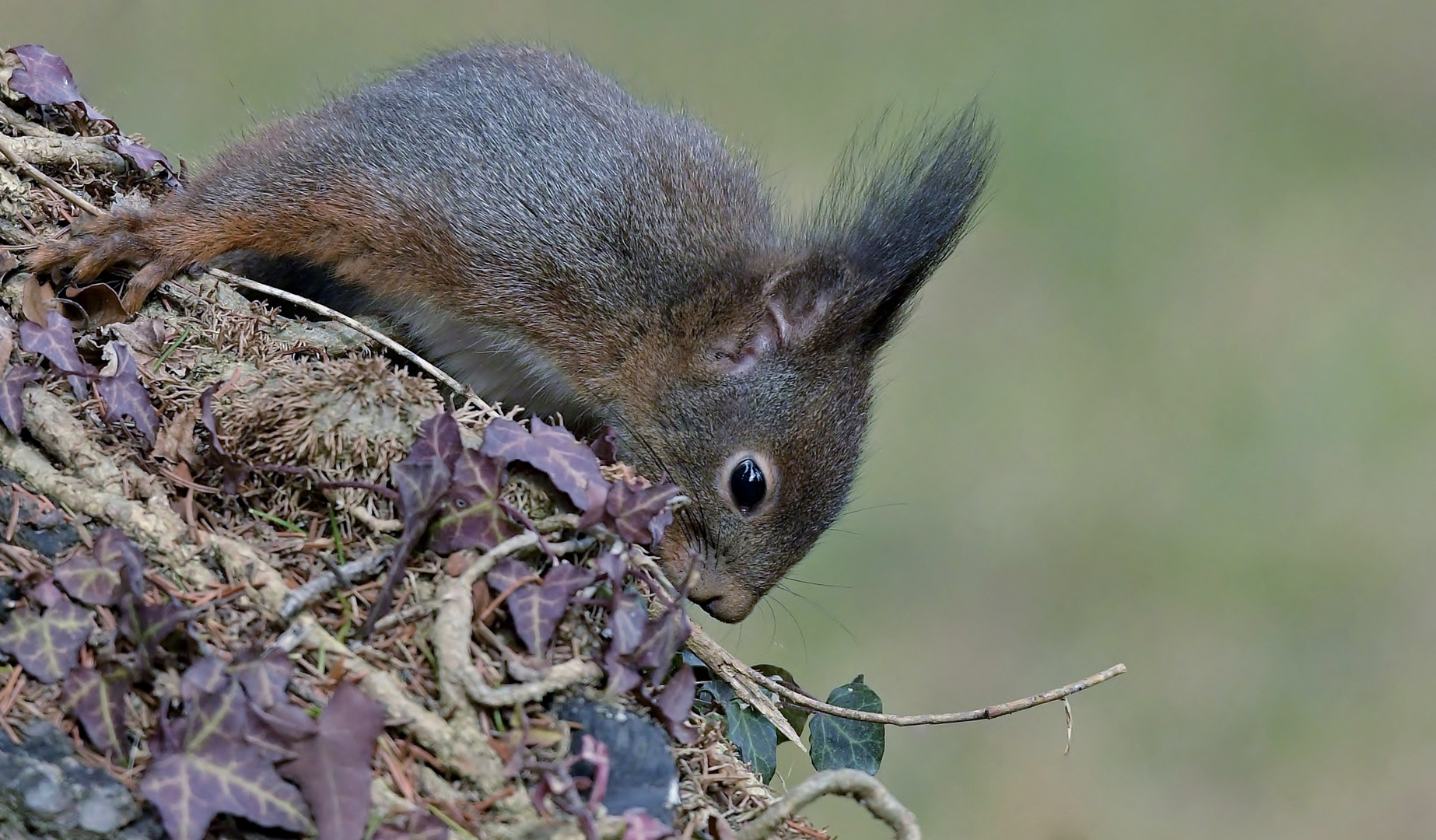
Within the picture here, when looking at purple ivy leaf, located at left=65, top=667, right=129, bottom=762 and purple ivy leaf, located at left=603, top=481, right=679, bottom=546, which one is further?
purple ivy leaf, located at left=603, top=481, right=679, bottom=546

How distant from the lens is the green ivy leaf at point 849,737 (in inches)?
84.9

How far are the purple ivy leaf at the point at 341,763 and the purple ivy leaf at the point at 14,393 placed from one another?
0.70 metres

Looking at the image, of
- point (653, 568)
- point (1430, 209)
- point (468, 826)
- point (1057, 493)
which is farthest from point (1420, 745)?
point (468, 826)

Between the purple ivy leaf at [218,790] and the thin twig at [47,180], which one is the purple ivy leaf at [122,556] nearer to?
the purple ivy leaf at [218,790]

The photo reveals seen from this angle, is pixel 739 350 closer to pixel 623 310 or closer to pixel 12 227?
pixel 623 310

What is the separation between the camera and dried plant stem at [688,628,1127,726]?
6.67ft

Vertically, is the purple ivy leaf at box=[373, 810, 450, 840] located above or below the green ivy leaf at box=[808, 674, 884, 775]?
below

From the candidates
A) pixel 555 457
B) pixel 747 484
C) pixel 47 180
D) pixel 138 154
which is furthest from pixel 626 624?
pixel 138 154

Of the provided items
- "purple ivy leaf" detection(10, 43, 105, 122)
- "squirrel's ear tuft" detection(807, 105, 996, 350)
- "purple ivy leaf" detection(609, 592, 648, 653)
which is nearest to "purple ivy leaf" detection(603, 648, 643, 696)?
"purple ivy leaf" detection(609, 592, 648, 653)

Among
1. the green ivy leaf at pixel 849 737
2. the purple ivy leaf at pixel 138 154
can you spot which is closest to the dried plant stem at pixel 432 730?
the green ivy leaf at pixel 849 737

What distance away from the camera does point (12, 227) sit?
2287 mm

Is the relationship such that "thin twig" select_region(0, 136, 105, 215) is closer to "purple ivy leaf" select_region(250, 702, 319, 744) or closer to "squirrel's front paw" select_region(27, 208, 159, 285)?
"squirrel's front paw" select_region(27, 208, 159, 285)

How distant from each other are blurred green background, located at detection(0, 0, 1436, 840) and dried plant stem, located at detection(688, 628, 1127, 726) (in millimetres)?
2195

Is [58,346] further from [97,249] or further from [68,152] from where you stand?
[68,152]
